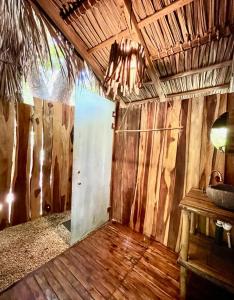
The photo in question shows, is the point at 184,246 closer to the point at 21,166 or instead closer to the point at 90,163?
the point at 90,163

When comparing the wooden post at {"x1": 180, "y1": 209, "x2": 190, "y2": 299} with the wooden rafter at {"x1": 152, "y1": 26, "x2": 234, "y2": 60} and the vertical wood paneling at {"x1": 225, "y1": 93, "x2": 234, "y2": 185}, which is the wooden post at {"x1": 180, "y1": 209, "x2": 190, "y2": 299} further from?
the wooden rafter at {"x1": 152, "y1": 26, "x2": 234, "y2": 60}

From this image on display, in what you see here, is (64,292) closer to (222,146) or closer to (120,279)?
(120,279)

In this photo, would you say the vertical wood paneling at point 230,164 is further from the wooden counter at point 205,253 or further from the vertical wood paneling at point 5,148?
the vertical wood paneling at point 5,148

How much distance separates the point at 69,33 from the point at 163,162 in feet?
7.11

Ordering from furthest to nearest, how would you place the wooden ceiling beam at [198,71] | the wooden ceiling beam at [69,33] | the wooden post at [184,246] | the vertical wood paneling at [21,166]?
the vertical wood paneling at [21,166], the wooden ceiling beam at [69,33], the wooden ceiling beam at [198,71], the wooden post at [184,246]

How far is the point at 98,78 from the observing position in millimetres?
2904

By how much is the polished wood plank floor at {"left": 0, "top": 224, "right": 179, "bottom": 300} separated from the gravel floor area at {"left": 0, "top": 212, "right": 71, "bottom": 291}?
12cm

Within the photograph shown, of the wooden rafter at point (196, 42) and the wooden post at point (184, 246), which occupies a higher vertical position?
the wooden rafter at point (196, 42)

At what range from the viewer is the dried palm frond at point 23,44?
223 centimetres

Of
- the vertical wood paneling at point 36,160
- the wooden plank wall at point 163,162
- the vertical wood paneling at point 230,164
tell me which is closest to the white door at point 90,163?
the wooden plank wall at point 163,162

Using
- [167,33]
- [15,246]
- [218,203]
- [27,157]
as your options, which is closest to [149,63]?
[167,33]

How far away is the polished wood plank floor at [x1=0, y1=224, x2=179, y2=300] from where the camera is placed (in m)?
1.59

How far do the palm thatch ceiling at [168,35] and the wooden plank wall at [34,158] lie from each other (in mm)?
1182

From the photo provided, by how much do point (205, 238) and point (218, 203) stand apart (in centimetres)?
66
